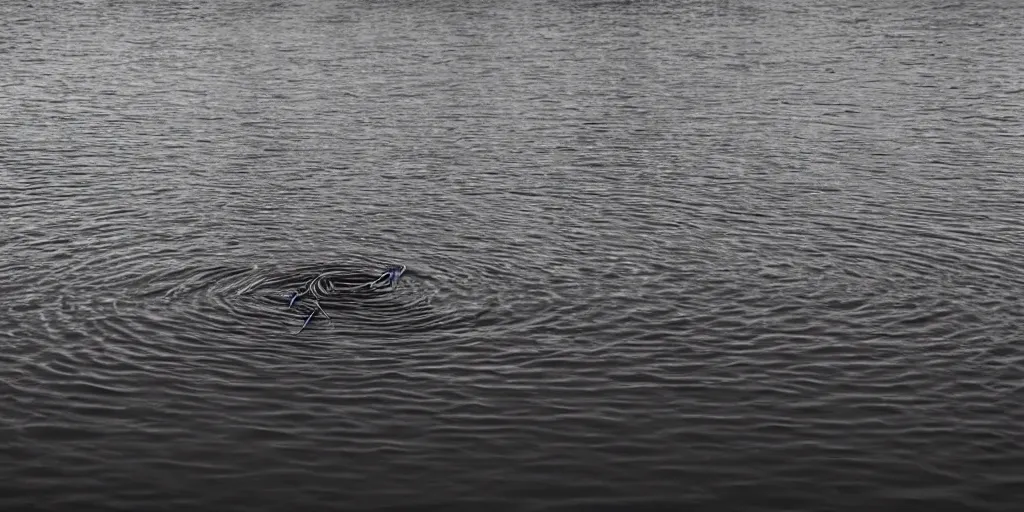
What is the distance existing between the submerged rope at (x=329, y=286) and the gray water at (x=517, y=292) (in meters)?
0.59

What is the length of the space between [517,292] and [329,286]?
19.1 ft

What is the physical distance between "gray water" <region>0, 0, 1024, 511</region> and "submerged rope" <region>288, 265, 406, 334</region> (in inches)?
23.4

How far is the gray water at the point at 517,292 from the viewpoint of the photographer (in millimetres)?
27875

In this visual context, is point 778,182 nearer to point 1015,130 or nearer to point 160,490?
point 1015,130

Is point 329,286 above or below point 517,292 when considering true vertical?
above

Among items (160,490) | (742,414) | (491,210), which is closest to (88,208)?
(491,210)

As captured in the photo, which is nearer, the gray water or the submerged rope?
the gray water

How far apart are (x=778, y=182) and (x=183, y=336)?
29766mm

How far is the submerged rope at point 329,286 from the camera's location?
38094 millimetres

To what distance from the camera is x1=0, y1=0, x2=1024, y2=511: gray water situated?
27875 millimetres

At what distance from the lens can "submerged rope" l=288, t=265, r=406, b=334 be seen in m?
38.1

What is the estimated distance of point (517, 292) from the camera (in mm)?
39656

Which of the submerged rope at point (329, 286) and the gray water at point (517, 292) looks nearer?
the gray water at point (517, 292)

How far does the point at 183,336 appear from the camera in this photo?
35062 millimetres
